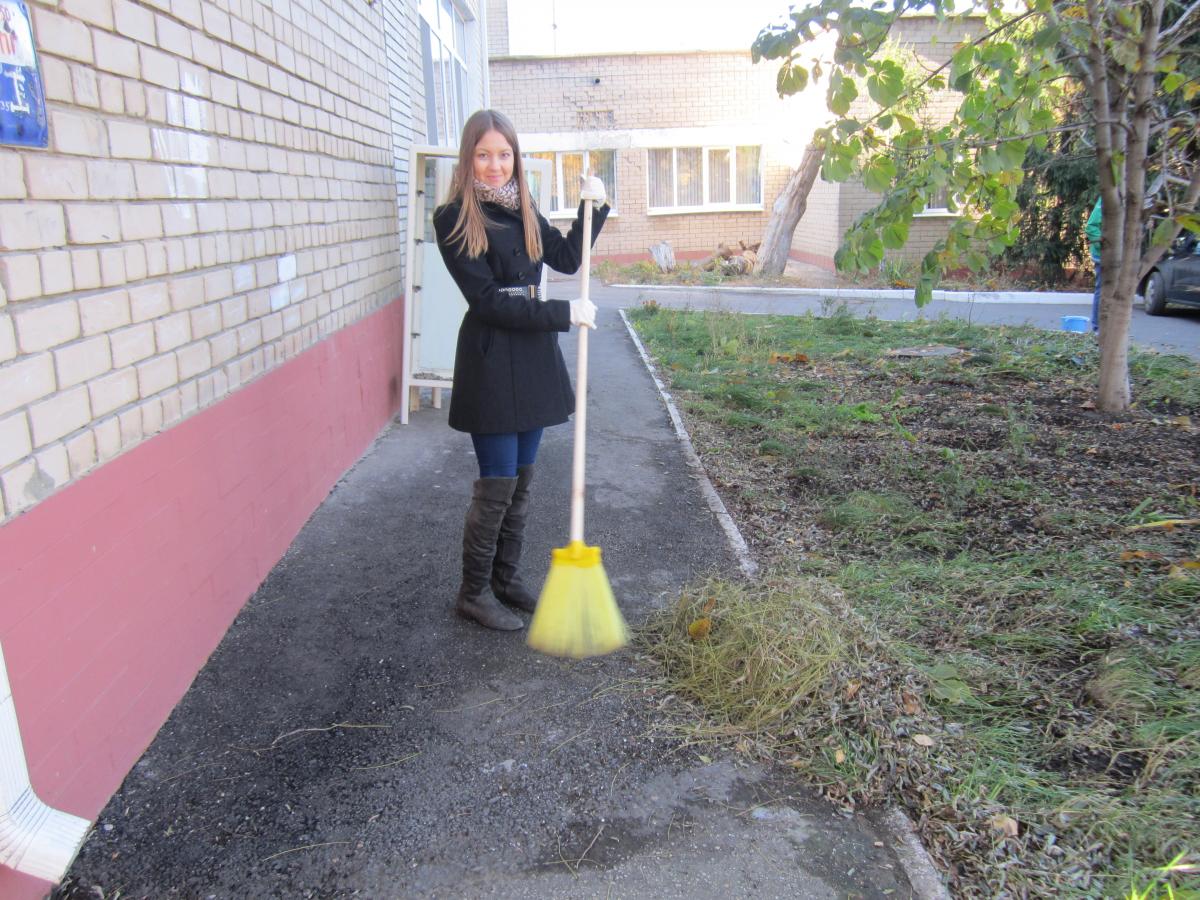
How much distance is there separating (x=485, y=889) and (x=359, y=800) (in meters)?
0.53

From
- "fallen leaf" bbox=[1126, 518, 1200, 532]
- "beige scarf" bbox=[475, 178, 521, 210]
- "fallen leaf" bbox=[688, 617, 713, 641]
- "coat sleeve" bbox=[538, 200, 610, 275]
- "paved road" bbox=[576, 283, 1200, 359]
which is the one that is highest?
"beige scarf" bbox=[475, 178, 521, 210]

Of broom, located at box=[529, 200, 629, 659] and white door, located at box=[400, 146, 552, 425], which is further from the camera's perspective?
white door, located at box=[400, 146, 552, 425]

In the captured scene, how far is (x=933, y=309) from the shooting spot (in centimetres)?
1416

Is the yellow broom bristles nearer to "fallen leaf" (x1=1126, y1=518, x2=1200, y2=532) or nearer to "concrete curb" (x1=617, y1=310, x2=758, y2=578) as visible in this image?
"concrete curb" (x1=617, y1=310, x2=758, y2=578)

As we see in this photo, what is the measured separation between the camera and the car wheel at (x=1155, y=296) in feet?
41.5

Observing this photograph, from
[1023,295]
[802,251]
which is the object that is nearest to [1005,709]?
[1023,295]

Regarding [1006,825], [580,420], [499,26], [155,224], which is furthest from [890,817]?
[499,26]

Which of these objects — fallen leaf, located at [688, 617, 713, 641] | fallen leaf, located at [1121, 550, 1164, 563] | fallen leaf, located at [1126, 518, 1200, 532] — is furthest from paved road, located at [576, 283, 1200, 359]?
fallen leaf, located at [688, 617, 713, 641]

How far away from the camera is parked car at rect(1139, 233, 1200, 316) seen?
39.3ft

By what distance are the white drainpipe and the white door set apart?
474cm

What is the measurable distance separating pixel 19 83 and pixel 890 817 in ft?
9.99

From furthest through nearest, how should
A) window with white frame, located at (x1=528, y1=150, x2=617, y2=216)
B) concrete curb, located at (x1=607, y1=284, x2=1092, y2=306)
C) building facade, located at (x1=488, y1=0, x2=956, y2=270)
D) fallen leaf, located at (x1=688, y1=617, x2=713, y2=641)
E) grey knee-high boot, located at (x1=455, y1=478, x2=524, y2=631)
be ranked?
window with white frame, located at (x1=528, y1=150, x2=617, y2=216), building facade, located at (x1=488, y1=0, x2=956, y2=270), concrete curb, located at (x1=607, y1=284, x2=1092, y2=306), grey knee-high boot, located at (x1=455, y1=478, x2=524, y2=631), fallen leaf, located at (x1=688, y1=617, x2=713, y2=641)

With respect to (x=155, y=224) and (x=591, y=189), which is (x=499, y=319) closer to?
(x=591, y=189)

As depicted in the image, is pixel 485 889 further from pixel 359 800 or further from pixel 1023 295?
pixel 1023 295
